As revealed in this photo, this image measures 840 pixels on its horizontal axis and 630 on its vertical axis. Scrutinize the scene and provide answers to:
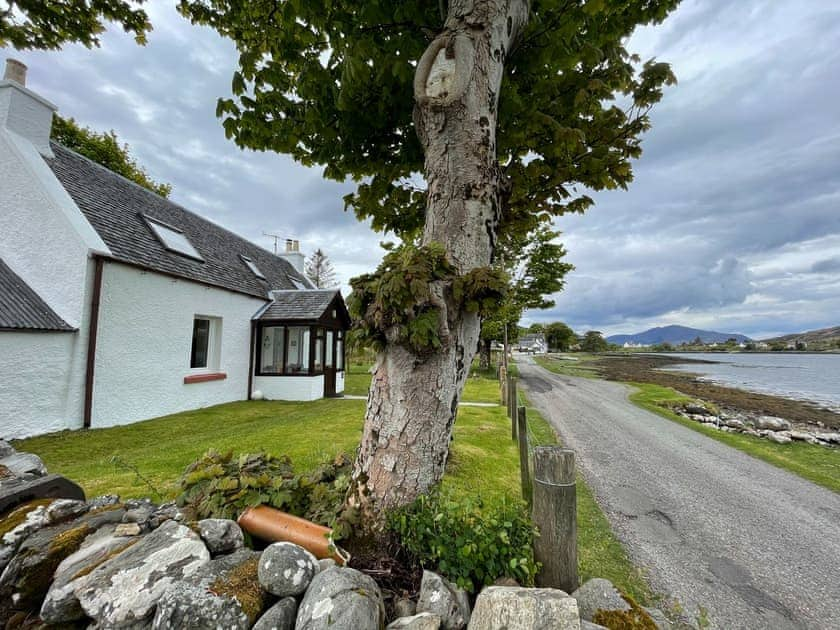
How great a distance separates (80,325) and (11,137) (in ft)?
14.8

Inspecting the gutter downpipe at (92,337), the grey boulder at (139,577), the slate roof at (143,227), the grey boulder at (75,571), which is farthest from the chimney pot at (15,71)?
the grey boulder at (139,577)

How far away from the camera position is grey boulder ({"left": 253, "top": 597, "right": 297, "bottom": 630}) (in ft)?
5.40

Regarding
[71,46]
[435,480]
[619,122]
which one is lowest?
[435,480]

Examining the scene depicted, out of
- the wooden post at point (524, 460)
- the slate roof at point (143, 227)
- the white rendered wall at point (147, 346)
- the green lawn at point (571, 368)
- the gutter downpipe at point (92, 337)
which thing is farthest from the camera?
the green lawn at point (571, 368)

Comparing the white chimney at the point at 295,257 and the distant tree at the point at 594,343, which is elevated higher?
the white chimney at the point at 295,257

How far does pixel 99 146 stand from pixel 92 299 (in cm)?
1656

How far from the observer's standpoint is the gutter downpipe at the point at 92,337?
689 centimetres

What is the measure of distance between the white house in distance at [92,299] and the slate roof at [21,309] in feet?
0.08

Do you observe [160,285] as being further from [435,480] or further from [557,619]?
[557,619]

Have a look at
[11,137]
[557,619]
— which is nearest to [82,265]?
[11,137]

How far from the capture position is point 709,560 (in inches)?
130

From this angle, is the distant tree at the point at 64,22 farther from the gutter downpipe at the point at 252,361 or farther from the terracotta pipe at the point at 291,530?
the gutter downpipe at the point at 252,361

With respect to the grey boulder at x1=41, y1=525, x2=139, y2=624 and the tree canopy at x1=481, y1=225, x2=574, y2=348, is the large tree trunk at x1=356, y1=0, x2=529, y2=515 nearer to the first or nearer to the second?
the grey boulder at x1=41, y1=525, x2=139, y2=624

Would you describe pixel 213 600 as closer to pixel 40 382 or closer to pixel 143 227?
pixel 40 382
